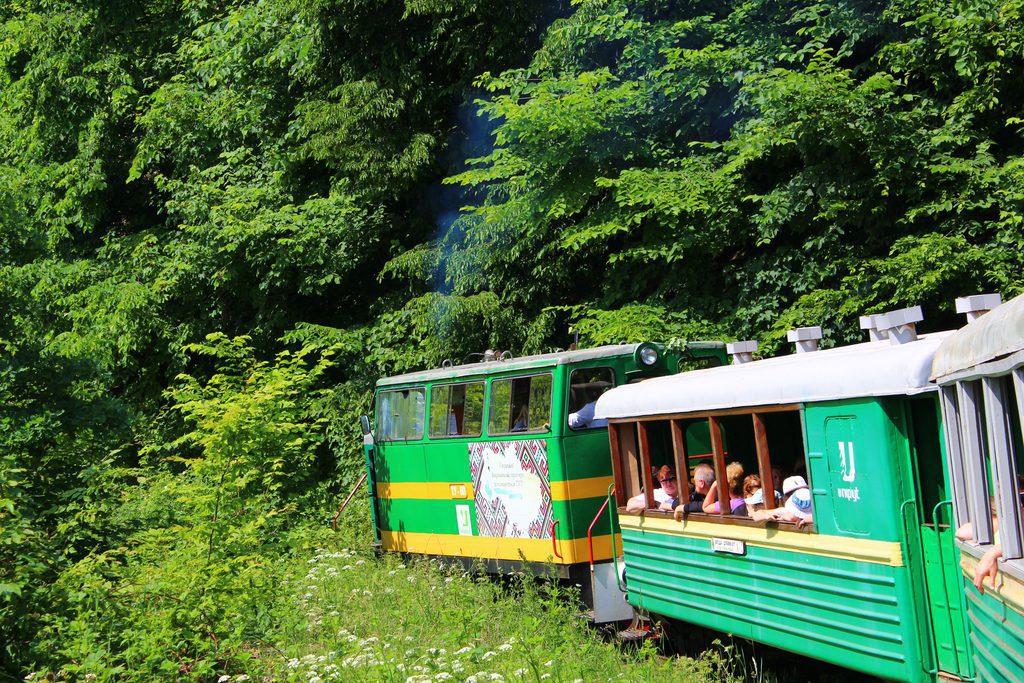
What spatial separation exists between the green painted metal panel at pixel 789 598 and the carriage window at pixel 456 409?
2.81 meters

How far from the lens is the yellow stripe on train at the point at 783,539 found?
6.90 metres

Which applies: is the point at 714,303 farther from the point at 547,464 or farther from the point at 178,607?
the point at 178,607

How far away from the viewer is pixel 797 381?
25.1ft

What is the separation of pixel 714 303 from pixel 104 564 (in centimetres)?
820

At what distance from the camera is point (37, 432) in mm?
11062

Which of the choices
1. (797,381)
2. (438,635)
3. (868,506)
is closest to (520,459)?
(438,635)

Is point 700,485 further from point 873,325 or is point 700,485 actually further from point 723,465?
point 873,325

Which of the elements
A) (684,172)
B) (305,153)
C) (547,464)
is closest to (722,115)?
(684,172)

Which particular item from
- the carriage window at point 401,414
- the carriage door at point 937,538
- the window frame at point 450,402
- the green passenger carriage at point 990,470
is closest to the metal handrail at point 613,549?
the window frame at point 450,402

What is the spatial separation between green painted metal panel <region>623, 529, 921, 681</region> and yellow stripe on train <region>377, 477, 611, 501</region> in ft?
2.82

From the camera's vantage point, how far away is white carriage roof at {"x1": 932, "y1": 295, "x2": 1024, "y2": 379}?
14.5ft

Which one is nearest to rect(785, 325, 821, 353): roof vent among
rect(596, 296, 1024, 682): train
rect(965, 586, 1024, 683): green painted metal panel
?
rect(596, 296, 1024, 682): train

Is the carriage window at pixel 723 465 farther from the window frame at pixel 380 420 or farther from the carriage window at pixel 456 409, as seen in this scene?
the window frame at pixel 380 420

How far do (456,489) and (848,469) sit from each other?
665 cm
